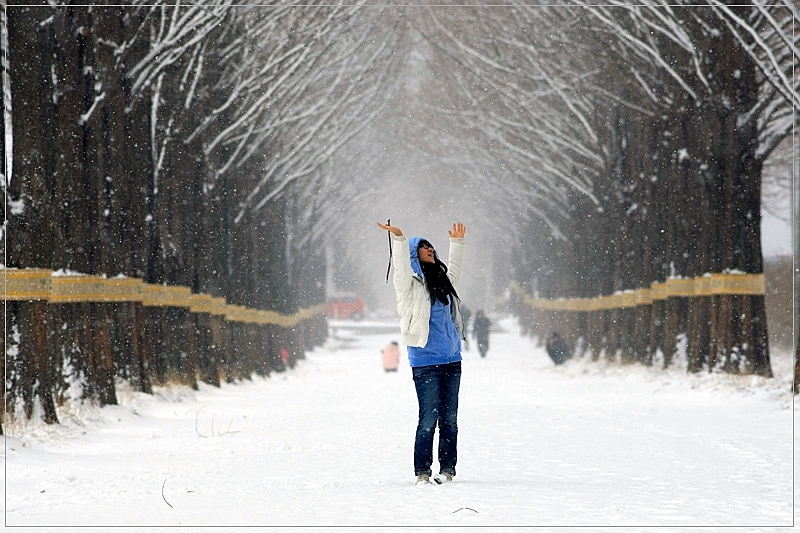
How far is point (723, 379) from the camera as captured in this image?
23.5m

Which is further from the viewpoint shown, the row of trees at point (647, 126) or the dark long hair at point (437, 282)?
the row of trees at point (647, 126)

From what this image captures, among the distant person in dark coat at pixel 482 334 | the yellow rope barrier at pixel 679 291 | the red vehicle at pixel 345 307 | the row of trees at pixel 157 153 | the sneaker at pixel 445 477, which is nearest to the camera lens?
the sneaker at pixel 445 477

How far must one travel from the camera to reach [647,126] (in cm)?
3127

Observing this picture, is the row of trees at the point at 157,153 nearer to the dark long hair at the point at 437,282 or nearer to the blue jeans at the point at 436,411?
the blue jeans at the point at 436,411

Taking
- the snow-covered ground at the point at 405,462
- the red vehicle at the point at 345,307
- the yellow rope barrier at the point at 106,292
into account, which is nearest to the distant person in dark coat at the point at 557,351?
the yellow rope barrier at the point at 106,292

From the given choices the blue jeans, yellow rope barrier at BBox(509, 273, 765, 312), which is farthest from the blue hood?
yellow rope barrier at BBox(509, 273, 765, 312)

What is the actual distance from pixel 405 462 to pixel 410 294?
9.22ft

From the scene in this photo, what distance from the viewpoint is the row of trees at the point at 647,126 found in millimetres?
24375

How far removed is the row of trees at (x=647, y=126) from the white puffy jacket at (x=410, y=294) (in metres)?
11.2

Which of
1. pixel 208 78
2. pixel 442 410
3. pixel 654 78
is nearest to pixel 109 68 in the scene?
pixel 208 78

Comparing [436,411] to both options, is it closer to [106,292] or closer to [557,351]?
[106,292]

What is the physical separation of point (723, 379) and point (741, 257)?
8.10ft

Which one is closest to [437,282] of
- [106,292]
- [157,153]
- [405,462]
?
[405,462]

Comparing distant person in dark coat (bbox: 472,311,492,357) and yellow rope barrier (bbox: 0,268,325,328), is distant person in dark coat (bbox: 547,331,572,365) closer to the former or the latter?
distant person in dark coat (bbox: 472,311,492,357)
